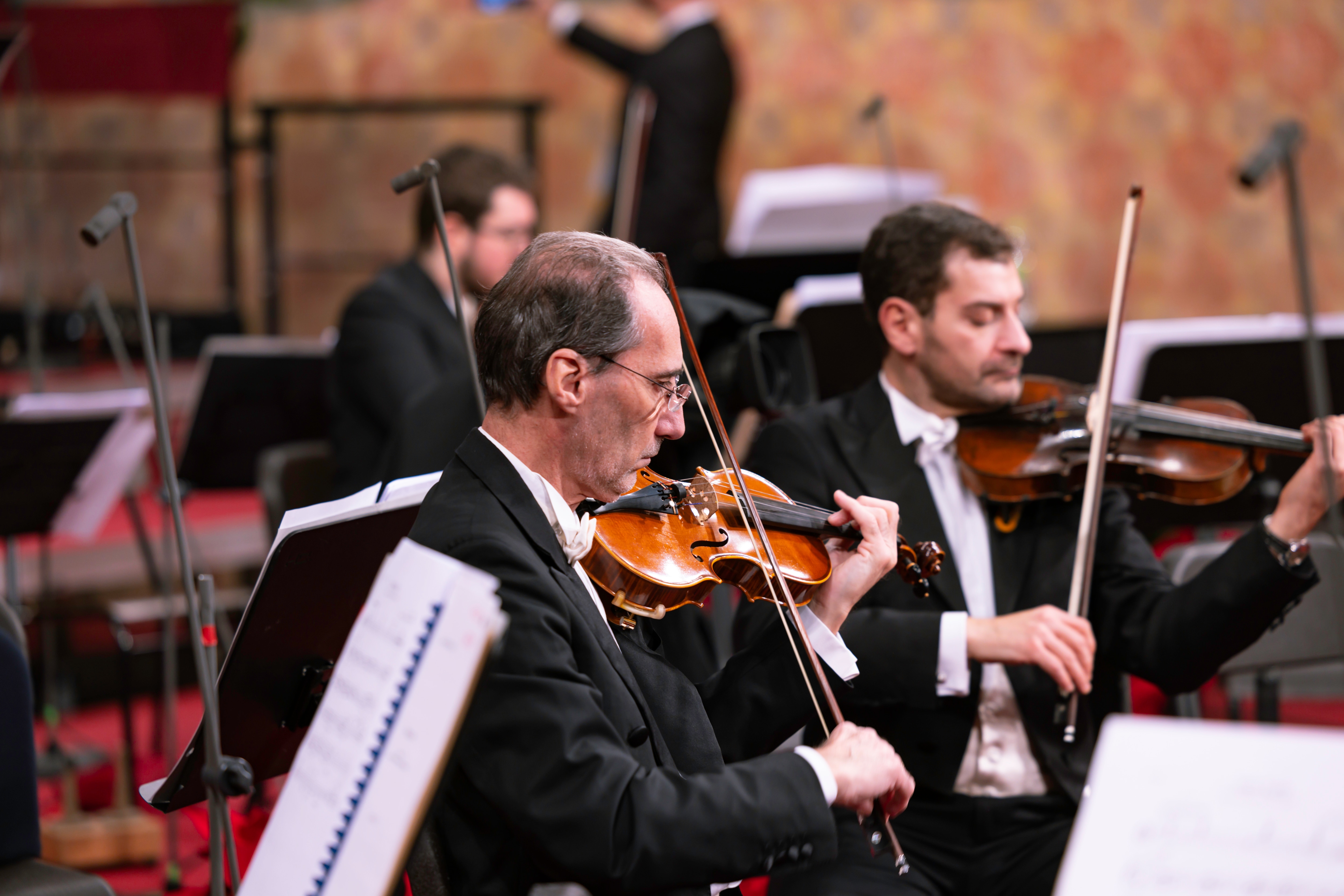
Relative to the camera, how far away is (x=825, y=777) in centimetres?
143

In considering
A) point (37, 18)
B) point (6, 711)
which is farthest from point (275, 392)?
point (37, 18)

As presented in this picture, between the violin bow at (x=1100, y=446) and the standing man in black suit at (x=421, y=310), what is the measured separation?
155 cm

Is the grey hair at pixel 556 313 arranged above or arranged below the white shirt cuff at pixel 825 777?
above

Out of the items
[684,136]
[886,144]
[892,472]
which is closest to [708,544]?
[892,472]

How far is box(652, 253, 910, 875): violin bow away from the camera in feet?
5.18

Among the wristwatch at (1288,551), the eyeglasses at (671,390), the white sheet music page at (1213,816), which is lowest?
the wristwatch at (1288,551)

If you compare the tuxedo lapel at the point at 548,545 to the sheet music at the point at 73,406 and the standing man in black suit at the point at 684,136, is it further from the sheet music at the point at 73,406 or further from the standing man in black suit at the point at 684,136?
the standing man in black suit at the point at 684,136

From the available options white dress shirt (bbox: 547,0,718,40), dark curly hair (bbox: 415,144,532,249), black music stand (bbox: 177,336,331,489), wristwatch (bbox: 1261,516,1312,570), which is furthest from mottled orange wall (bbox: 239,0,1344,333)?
wristwatch (bbox: 1261,516,1312,570)

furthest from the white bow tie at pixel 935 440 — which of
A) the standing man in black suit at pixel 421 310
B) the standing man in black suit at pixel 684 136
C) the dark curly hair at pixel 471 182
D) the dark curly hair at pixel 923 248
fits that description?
the standing man in black suit at pixel 684 136

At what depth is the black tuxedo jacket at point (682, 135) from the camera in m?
5.61

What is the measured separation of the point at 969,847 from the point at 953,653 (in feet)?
1.07

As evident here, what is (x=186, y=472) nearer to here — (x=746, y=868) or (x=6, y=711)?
(x=6, y=711)

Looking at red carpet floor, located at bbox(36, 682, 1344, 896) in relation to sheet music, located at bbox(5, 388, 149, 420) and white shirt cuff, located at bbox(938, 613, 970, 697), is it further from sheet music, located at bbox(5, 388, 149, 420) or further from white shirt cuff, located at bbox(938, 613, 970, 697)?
sheet music, located at bbox(5, 388, 149, 420)

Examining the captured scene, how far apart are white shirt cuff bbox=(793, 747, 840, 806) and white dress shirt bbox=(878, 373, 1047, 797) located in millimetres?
566
